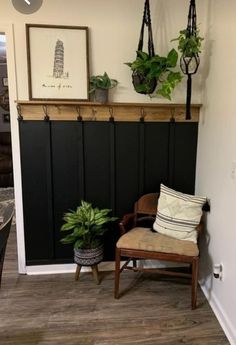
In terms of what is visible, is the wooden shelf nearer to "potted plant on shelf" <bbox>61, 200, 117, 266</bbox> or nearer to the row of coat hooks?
the row of coat hooks

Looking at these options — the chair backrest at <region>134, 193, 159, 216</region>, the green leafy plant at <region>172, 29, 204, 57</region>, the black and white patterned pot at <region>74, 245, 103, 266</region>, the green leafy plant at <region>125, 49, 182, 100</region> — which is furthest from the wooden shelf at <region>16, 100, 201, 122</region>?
the black and white patterned pot at <region>74, 245, 103, 266</region>

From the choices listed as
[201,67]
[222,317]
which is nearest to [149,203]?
[222,317]

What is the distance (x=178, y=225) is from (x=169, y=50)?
142cm

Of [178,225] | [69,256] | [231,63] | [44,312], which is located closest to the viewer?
[231,63]

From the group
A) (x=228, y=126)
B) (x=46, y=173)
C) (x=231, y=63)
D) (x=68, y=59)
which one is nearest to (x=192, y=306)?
(x=228, y=126)

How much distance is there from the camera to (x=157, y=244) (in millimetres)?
2258

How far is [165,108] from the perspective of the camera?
8.43 feet

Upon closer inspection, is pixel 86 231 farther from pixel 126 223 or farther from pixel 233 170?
pixel 233 170

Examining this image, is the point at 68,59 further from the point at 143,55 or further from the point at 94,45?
the point at 143,55

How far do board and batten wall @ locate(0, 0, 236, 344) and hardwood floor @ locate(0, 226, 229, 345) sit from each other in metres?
0.20

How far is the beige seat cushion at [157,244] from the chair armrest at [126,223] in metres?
0.08

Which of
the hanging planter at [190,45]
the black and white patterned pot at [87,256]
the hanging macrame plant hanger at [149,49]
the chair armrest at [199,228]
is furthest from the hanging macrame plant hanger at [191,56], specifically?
the black and white patterned pot at [87,256]

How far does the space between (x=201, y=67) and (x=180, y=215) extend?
3.95 ft

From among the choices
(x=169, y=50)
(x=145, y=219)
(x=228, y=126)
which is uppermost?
(x=169, y=50)
